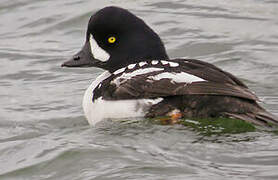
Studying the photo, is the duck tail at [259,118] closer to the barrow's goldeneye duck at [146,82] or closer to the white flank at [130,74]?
the barrow's goldeneye duck at [146,82]

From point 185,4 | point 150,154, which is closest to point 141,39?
point 150,154

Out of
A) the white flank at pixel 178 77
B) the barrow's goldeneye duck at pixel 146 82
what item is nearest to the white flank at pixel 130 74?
the barrow's goldeneye duck at pixel 146 82

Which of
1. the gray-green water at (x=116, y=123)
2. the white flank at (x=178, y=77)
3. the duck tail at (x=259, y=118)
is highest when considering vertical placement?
the white flank at (x=178, y=77)

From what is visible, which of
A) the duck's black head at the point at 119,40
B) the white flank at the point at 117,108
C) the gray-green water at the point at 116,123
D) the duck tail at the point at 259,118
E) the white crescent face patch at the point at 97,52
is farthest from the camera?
the white crescent face patch at the point at 97,52

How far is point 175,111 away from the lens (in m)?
7.41

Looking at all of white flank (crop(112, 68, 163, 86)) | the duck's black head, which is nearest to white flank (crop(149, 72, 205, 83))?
white flank (crop(112, 68, 163, 86))

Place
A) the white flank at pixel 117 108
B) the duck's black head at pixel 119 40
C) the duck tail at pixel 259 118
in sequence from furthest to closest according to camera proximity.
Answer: the duck's black head at pixel 119 40 < the white flank at pixel 117 108 < the duck tail at pixel 259 118

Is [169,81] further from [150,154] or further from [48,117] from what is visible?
[48,117]

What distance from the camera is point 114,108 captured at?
7.69m

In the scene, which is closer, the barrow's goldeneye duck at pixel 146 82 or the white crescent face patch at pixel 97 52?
the barrow's goldeneye duck at pixel 146 82

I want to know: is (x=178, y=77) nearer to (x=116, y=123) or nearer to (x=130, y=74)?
(x=130, y=74)

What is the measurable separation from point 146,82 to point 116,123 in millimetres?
572

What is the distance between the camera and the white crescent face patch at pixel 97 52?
28.0 ft

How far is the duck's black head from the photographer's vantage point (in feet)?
27.2
